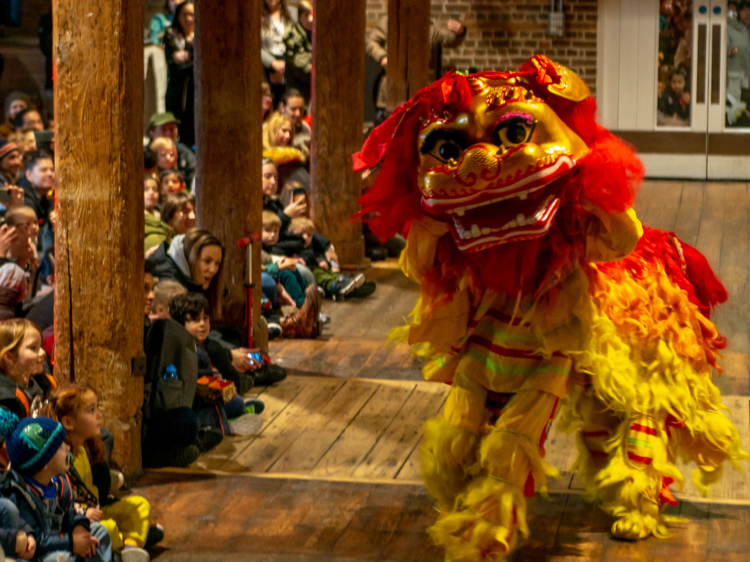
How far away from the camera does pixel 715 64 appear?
10227mm

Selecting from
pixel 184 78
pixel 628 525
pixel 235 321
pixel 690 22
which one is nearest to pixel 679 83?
pixel 690 22

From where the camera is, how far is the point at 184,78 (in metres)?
8.71

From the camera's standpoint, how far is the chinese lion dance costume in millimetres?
3150

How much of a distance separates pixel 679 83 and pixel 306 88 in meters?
3.53

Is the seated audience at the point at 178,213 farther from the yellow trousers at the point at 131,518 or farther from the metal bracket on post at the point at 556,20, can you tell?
the metal bracket on post at the point at 556,20

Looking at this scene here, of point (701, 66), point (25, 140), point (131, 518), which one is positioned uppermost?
point (701, 66)

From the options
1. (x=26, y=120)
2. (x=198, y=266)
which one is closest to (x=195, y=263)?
(x=198, y=266)

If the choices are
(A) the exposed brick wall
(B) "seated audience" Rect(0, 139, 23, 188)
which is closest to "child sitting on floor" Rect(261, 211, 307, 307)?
(B) "seated audience" Rect(0, 139, 23, 188)

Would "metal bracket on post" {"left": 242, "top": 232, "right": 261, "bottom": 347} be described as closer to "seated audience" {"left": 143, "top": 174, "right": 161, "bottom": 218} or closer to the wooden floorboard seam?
the wooden floorboard seam

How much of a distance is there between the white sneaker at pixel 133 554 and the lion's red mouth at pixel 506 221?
4.31 feet

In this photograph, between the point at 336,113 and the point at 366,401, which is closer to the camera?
the point at 366,401

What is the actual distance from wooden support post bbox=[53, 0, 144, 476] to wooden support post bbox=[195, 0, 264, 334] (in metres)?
1.28

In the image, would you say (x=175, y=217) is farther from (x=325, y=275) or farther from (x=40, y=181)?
(x=325, y=275)

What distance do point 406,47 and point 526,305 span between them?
19.8 ft
